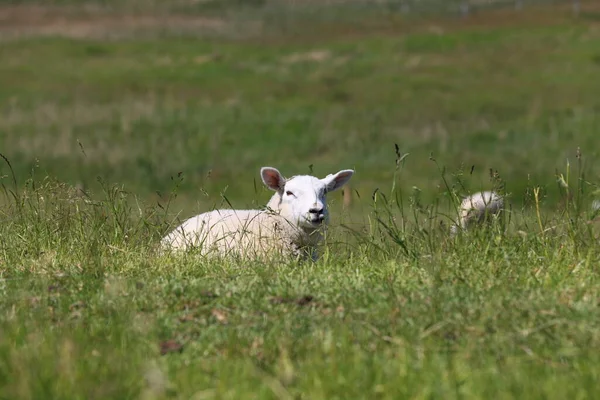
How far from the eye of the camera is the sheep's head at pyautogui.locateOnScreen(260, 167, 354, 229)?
11.5m

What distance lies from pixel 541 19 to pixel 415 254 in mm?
71273

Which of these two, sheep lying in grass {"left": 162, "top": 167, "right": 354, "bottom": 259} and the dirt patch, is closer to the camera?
sheep lying in grass {"left": 162, "top": 167, "right": 354, "bottom": 259}

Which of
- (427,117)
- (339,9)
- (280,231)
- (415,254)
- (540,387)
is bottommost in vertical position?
(339,9)

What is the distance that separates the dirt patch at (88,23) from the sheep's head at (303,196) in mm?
66159

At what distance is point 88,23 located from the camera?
88562 mm

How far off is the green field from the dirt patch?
38 centimetres

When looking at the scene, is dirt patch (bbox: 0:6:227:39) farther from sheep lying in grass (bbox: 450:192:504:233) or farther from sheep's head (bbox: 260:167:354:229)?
sheep lying in grass (bbox: 450:192:504:233)

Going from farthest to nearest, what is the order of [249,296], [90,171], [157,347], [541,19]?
1. [541,19]
2. [90,171]
3. [249,296]
4. [157,347]

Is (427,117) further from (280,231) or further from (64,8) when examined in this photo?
(64,8)

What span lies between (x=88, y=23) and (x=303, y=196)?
79.2 metres

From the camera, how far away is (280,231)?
1155cm

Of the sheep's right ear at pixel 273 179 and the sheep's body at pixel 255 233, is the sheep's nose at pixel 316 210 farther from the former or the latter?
the sheep's right ear at pixel 273 179

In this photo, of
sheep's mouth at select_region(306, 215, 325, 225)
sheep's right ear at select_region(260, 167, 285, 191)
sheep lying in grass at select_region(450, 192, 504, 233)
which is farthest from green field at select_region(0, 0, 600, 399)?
sheep's right ear at select_region(260, 167, 285, 191)

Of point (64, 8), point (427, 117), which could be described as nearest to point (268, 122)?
point (427, 117)
